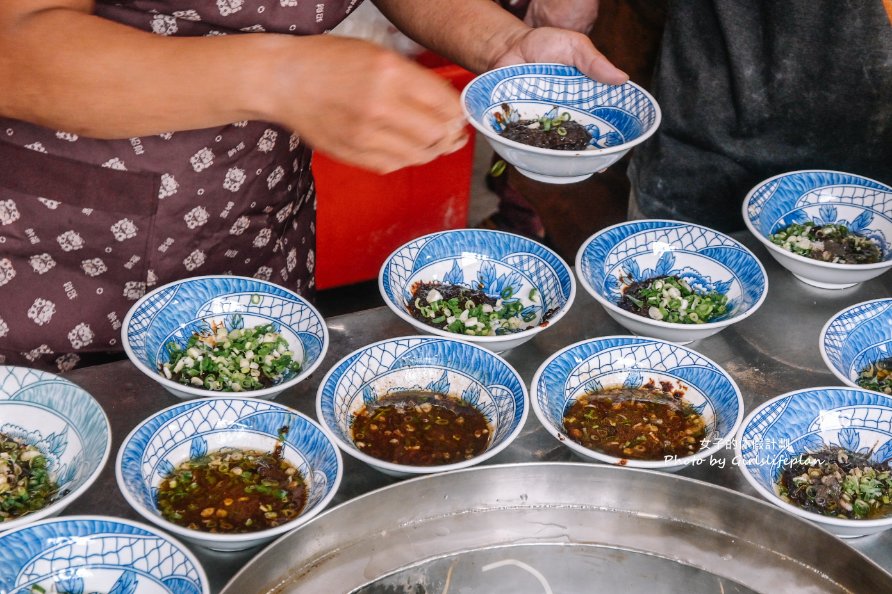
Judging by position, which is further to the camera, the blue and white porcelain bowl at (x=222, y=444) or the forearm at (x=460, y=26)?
the forearm at (x=460, y=26)

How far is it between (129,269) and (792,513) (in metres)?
1.46

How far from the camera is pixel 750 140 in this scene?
2.59 metres

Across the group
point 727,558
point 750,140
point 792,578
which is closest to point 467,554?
point 727,558

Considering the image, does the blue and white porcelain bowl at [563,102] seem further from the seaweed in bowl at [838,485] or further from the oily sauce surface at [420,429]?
the seaweed in bowl at [838,485]

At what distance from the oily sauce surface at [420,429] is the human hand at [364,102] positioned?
1.79 ft

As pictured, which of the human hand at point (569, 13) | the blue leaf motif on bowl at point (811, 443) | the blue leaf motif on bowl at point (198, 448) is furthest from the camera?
the human hand at point (569, 13)

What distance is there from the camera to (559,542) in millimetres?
1526

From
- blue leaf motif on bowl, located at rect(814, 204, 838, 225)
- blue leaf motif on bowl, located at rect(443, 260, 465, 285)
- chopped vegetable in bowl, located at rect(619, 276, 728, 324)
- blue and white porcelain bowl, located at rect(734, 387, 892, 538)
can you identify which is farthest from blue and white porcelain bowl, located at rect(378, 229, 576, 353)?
blue leaf motif on bowl, located at rect(814, 204, 838, 225)

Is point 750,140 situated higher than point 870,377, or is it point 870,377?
point 750,140

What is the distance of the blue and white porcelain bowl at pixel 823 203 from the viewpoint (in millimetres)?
2305

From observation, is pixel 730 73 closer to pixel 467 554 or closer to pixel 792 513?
pixel 792 513

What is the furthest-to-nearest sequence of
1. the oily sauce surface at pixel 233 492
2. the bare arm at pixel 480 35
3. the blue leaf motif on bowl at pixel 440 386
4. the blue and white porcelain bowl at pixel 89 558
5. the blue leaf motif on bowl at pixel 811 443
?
1. the bare arm at pixel 480 35
2. the blue leaf motif on bowl at pixel 440 386
3. the blue leaf motif on bowl at pixel 811 443
4. the oily sauce surface at pixel 233 492
5. the blue and white porcelain bowl at pixel 89 558

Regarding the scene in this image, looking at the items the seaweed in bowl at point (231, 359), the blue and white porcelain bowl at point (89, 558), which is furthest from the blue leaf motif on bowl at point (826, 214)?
the blue and white porcelain bowl at point (89, 558)

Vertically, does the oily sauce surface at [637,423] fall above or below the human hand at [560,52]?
below
